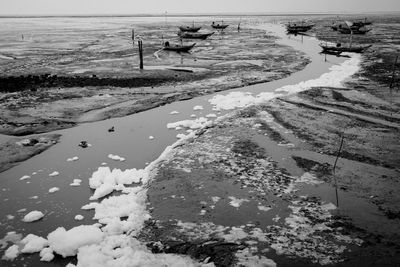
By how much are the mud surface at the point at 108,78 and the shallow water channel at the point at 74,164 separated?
1.43 meters

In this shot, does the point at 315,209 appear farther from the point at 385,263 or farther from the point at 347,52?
the point at 347,52

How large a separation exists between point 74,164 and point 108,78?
12.5 meters

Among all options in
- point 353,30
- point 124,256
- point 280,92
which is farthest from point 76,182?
point 353,30

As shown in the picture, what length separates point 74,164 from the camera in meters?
9.84

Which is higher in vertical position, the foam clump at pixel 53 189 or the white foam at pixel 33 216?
the foam clump at pixel 53 189

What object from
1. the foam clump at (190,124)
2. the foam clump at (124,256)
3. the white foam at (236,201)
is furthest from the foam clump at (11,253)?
the foam clump at (190,124)

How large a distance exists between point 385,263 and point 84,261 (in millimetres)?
5258

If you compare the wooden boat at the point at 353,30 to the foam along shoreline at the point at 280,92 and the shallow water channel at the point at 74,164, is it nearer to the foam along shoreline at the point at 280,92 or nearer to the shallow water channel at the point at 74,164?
the foam along shoreline at the point at 280,92

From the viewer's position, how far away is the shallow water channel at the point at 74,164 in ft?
23.7

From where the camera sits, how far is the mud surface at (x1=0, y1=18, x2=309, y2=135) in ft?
47.6

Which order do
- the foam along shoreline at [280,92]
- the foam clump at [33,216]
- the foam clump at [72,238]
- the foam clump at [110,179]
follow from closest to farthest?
the foam clump at [72,238], the foam clump at [33,216], the foam clump at [110,179], the foam along shoreline at [280,92]

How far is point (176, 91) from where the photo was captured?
1831 cm

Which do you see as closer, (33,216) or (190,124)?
(33,216)

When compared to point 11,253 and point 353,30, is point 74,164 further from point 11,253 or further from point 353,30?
point 353,30
